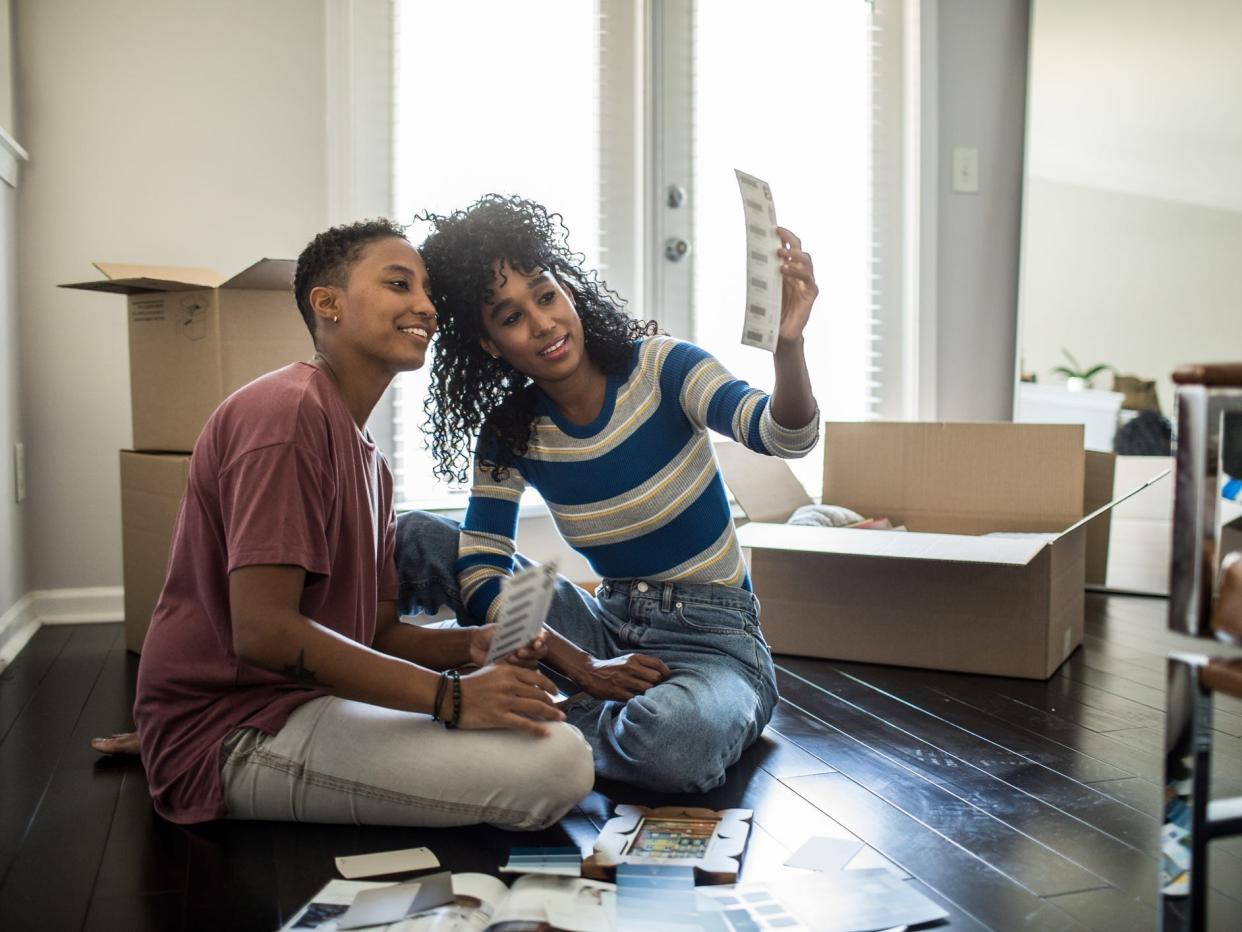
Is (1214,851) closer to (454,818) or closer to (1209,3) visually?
(454,818)

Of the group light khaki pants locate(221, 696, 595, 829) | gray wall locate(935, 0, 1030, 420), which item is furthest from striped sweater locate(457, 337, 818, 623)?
gray wall locate(935, 0, 1030, 420)

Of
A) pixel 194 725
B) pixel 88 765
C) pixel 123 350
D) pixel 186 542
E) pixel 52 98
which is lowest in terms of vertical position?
pixel 88 765

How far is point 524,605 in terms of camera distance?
1.19m

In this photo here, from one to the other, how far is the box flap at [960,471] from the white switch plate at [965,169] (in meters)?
1.25

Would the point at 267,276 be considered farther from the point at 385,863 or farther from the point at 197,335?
the point at 385,863

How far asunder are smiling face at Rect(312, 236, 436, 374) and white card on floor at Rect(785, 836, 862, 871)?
2.61ft

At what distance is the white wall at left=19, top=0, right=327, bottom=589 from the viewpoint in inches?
105

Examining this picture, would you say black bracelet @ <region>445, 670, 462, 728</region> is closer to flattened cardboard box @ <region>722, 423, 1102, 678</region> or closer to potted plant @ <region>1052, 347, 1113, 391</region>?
flattened cardboard box @ <region>722, 423, 1102, 678</region>

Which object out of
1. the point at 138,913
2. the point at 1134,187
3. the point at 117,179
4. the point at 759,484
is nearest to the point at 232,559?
the point at 138,913

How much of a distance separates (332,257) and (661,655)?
2.56 feet

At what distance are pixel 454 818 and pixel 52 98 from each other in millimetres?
2130

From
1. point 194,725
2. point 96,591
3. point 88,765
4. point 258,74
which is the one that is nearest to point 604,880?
point 194,725

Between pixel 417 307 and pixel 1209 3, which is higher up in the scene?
pixel 1209 3

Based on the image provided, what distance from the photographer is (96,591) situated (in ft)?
9.11
